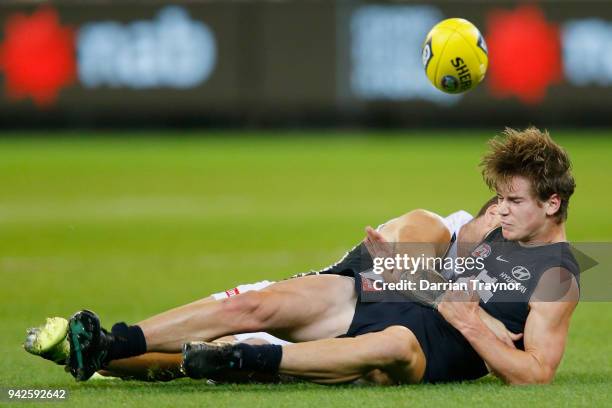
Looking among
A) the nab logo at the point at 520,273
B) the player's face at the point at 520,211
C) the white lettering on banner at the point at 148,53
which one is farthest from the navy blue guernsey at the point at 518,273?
the white lettering on banner at the point at 148,53

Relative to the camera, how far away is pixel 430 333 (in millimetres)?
7102

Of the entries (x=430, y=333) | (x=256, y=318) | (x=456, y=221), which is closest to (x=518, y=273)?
(x=430, y=333)

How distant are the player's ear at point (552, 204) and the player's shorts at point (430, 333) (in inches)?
33.4

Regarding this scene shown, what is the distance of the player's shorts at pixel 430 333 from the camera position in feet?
23.3

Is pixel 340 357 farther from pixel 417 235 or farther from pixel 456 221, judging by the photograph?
pixel 456 221

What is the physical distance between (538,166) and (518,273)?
0.61 meters

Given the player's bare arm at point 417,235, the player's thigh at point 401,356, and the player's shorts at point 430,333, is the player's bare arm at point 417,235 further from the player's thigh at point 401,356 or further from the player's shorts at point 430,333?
the player's thigh at point 401,356

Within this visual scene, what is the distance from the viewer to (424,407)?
21.2ft

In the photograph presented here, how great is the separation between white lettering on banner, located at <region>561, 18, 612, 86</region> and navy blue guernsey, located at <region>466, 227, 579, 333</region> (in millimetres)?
21563

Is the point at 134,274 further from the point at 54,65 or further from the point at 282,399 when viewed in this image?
the point at 54,65

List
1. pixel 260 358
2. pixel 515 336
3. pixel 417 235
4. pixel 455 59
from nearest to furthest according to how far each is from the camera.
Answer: pixel 260 358 < pixel 515 336 < pixel 417 235 < pixel 455 59

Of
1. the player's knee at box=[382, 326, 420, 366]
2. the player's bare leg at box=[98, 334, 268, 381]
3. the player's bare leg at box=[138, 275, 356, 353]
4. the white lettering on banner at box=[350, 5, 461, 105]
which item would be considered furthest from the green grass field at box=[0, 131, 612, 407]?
the white lettering on banner at box=[350, 5, 461, 105]

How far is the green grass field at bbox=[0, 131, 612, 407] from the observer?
7094 mm

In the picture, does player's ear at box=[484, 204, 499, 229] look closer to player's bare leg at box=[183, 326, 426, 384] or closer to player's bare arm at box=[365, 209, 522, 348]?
player's bare arm at box=[365, 209, 522, 348]
